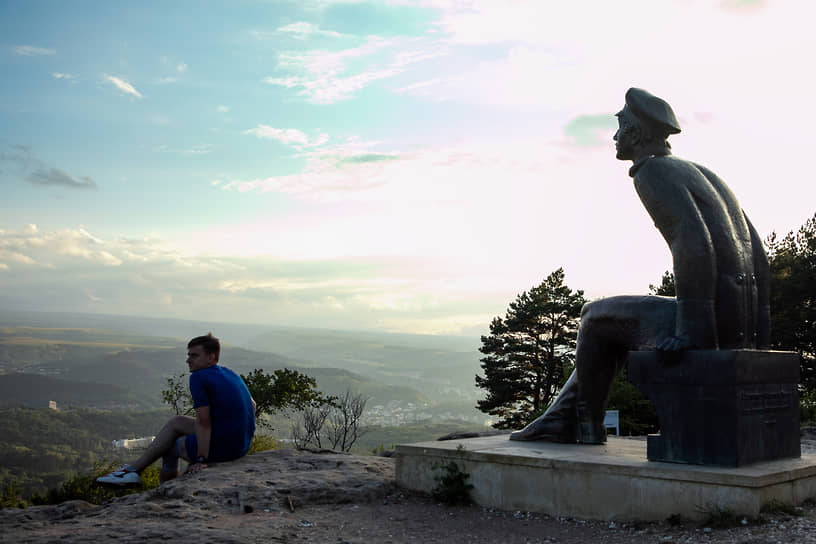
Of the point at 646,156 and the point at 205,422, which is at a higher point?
the point at 646,156

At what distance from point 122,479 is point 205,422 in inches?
35.7

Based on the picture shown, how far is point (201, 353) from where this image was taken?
23.4ft

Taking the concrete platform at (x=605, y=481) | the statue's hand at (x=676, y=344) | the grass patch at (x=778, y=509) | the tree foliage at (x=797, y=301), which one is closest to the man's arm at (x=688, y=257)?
the statue's hand at (x=676, y=344)

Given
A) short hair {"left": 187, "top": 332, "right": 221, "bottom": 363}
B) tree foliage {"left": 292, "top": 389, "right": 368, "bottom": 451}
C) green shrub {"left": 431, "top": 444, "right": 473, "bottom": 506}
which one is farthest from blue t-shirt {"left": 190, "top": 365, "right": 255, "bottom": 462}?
tree foliage {"left": 292, "top": 389, "right": 368, "bottom": 451}

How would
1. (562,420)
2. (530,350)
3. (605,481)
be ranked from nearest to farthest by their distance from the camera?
(605,481) → (562,420) → (530,350)

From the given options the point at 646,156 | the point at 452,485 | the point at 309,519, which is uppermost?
the point at 646,156

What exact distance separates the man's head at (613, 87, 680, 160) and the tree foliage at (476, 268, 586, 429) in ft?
85.0

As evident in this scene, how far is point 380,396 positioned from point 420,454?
535 feet

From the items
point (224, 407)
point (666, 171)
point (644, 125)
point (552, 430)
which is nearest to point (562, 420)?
point (552, 430)

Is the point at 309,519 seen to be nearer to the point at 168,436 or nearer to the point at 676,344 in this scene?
the point at 168,436

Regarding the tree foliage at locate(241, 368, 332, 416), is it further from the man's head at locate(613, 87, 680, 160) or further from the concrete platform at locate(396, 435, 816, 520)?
the man's head at locate(613, 87, 680, 160)

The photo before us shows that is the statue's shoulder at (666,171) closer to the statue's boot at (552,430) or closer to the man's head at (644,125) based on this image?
the man's head at (644,125)

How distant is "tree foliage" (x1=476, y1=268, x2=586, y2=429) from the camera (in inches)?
1288

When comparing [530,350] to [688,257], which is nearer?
[688,257]
